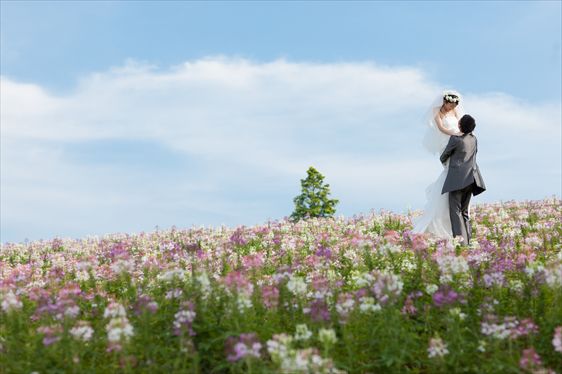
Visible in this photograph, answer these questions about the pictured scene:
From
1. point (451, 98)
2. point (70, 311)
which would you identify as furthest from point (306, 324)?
point (451, 98)

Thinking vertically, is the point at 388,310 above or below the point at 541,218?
below

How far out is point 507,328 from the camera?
6.85 metres

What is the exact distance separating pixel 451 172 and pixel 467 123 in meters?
1.17

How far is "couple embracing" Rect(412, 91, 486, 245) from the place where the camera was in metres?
14.8

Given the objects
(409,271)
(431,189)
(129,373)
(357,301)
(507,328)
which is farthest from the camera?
(431,189)

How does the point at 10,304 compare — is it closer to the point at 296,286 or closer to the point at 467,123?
the point at 296,286

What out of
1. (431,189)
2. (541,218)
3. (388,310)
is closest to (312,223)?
(431,189)

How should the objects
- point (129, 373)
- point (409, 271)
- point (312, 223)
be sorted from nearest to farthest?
point (129, 373) → point (409, 271) → point (312, 223)

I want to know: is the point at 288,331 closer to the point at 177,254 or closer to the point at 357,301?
the point at 357,301

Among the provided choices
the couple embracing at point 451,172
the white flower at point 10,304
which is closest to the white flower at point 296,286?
the white flower at point 10,304

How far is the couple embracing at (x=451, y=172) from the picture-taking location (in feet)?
48.7

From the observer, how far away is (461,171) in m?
14.8

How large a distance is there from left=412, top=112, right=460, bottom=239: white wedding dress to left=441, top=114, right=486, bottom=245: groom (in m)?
0.40

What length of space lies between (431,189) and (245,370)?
1076cm
